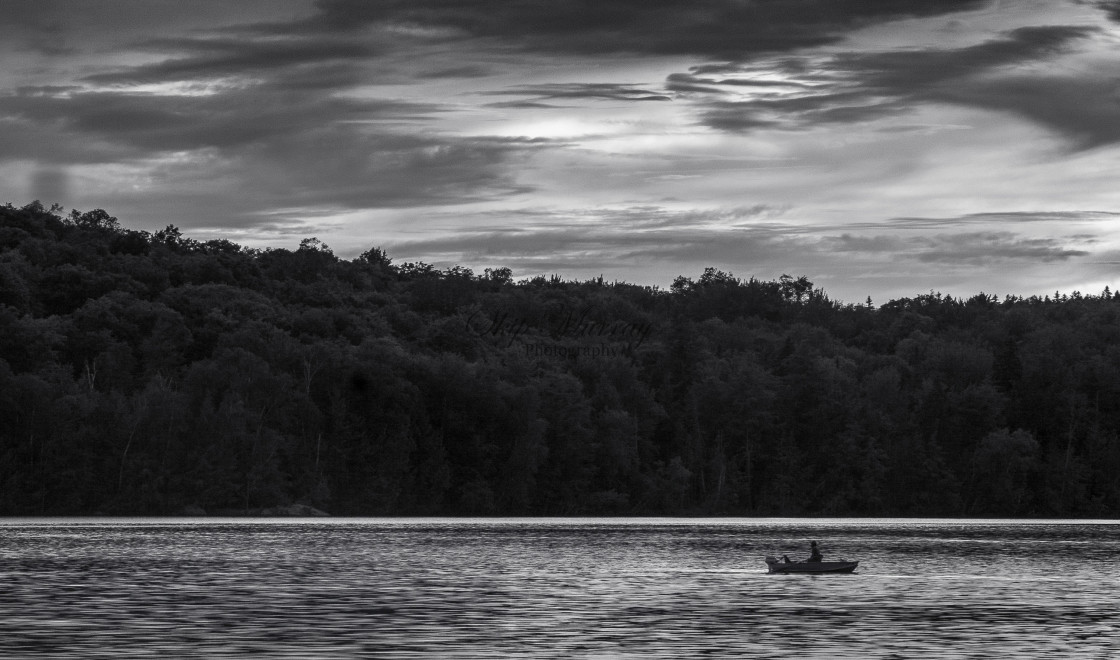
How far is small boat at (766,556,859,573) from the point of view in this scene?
74188mm

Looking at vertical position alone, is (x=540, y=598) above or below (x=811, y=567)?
below

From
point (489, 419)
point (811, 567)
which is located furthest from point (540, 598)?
point (489, 419)

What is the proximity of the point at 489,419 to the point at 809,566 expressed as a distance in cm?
9856

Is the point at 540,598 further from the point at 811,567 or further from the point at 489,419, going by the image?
the point at 489,419

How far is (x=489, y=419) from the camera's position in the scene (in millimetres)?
171250

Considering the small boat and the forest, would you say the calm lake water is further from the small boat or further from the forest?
the forest

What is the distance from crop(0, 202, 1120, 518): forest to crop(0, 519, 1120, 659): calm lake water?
41.1m

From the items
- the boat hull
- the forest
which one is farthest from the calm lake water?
the forest

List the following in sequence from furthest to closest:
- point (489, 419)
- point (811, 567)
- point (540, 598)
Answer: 1. point (489, 419)
2. point (811, 567)
3. point (540, 598)

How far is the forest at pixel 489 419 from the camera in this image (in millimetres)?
156250

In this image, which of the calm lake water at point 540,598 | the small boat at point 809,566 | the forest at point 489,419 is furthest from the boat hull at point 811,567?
the forest at point 489,419

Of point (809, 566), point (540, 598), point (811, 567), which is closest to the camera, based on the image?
point (540, 598)

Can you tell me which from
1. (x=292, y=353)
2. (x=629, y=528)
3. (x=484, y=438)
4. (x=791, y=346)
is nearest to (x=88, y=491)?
(x=292, y=353)

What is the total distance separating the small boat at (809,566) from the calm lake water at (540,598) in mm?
507
